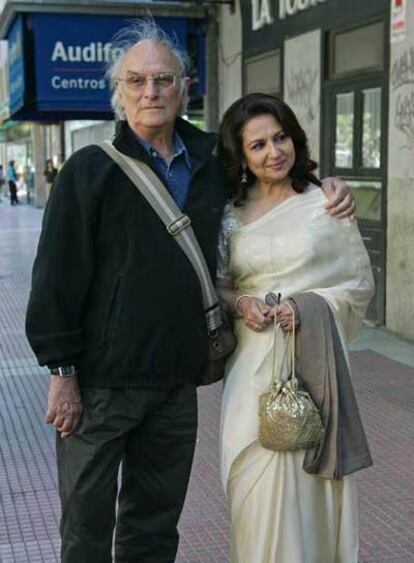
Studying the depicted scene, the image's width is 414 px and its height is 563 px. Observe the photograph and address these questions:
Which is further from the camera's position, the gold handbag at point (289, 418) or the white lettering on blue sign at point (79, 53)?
the white lettering on blue sign at point (79, 53)

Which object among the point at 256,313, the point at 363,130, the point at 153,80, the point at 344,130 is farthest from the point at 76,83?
the point at 256,313

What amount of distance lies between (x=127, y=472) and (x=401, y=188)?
17.2 feet

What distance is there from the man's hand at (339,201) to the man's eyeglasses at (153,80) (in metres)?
0.60

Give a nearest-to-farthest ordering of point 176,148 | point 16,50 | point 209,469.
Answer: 1. point 176,148
2. point 209,469
3. point 16,50

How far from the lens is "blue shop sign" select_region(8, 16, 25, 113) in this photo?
10.7 metres

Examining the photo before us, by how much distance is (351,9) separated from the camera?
322 inches

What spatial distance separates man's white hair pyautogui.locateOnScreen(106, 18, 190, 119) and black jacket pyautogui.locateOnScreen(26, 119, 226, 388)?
0.53 ft

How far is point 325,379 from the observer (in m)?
2.69

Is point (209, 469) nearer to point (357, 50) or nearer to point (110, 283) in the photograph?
point (110, 283)

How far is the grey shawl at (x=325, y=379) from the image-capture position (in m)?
2.68

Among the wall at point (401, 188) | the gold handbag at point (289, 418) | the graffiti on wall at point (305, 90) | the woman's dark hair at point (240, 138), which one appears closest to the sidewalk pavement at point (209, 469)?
the wall at point (401, 188)

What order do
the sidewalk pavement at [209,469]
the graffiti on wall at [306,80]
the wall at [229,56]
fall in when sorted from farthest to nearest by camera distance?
the wall at [229,56] < the graffiti on wall at [306,80] < the sidewalk pavement at [209,469]

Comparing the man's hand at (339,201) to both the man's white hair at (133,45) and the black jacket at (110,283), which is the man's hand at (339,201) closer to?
the black jacket at (110,283)

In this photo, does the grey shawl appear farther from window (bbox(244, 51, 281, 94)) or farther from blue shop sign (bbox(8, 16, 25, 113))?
blue shop sign (bbox(8, 16, 25, 113))
